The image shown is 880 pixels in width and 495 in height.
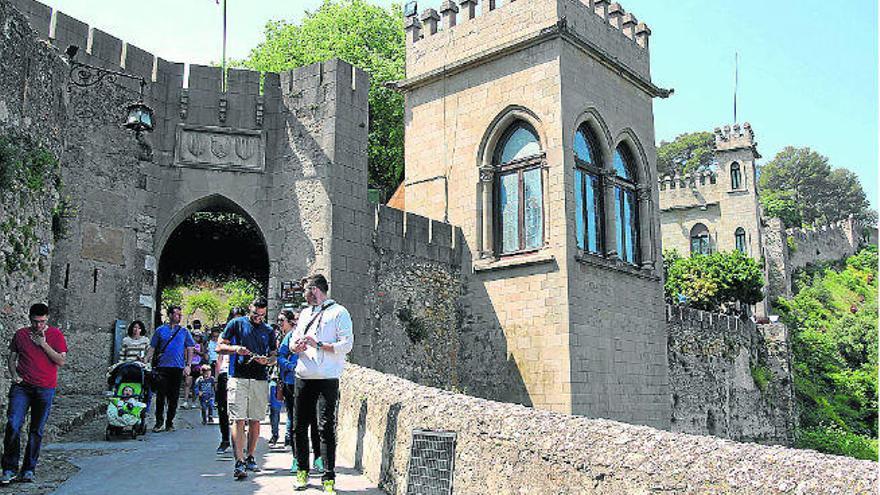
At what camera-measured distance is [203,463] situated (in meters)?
7.42

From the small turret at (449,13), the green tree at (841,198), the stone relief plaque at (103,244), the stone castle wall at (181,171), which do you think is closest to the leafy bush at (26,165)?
the stone relief plaque at (103,244)

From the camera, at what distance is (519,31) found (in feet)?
53.5

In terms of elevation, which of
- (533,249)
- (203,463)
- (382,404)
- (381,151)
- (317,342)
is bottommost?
(203,463)

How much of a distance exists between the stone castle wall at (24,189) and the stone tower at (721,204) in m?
41.5

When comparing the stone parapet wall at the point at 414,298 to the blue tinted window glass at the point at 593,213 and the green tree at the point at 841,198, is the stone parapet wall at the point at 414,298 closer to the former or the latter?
the blue tinted window glass at the point at 593,213

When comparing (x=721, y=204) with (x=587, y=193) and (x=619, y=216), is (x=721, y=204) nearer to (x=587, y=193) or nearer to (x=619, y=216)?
(x=619, y=216)

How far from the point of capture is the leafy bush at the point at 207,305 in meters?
38.1

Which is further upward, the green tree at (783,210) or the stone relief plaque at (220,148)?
the green tree at (783,210)

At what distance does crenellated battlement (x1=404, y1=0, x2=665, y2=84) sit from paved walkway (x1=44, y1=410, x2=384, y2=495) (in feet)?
33.9

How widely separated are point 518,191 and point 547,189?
80 cm

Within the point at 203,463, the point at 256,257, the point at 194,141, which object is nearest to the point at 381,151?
the point at 256,257

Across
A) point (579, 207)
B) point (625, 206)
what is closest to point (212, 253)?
point (579, 207)

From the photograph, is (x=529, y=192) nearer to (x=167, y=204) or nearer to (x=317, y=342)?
(x=167, y=204)

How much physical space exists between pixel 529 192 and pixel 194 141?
6.57 meters
